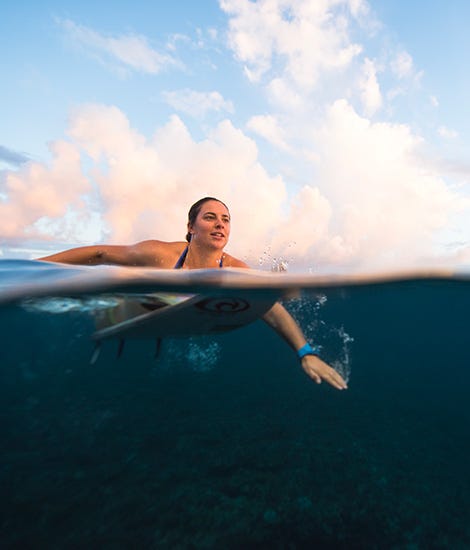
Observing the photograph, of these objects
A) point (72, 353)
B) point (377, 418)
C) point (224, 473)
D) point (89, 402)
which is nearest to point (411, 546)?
point (224, 473)

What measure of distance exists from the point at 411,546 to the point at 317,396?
1031 cm

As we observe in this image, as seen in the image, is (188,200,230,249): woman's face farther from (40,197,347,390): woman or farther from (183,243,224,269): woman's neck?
(183,243,224,269): woman's neck

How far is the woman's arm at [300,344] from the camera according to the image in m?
4.25

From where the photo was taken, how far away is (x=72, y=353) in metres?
20.5

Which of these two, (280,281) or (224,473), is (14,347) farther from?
(280,281)

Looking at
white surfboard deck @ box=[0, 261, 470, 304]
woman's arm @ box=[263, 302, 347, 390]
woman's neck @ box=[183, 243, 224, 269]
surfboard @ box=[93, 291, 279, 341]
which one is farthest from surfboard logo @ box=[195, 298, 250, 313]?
woman's neck @ box=[183, 243, 224, 269]

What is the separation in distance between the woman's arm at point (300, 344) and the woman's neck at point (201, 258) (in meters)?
1.33

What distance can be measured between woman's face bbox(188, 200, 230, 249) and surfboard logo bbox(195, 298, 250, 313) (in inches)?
35.6

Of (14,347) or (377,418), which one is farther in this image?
(14,347)

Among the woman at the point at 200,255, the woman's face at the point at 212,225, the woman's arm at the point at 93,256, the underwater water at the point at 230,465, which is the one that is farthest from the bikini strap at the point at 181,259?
the underwater water at the point at 230,465

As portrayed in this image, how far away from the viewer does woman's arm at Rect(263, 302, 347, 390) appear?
4250 millimetres

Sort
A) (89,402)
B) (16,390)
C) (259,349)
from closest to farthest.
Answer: (89,402) < (16,390) < (259,349)

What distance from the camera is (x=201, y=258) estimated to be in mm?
5488

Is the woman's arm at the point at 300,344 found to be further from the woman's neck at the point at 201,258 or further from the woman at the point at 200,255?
the woman's neck at the point at 201,258
